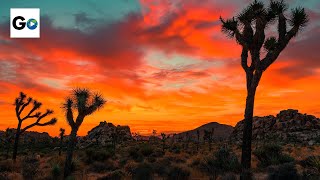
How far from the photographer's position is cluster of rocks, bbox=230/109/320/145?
9156cm

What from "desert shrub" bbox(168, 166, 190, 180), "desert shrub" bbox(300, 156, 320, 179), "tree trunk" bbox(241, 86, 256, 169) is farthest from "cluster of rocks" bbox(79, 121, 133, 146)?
"desert shrub" bbox(300, 156, 320, 179)

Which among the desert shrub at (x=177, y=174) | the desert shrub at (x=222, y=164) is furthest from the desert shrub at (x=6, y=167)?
the desert shrub at (x=222, y=164)

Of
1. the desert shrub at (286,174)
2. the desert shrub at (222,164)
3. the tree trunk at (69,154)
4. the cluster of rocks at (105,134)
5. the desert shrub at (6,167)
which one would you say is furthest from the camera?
the cluster of rocks at (105,134)

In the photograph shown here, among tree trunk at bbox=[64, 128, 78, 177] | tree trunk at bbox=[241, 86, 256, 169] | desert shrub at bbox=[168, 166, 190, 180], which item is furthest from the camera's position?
tree trunk at bbox=[64, 128, 78, 177]

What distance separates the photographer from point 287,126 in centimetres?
10475

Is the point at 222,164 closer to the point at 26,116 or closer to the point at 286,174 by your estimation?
the point at 286,174

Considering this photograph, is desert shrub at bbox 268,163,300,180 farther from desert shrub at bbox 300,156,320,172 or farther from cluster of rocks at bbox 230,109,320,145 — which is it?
cluster of rocks at bbox 230,109,320,145

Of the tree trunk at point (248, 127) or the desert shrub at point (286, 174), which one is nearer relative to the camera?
the desert shrub at point (286, 174)

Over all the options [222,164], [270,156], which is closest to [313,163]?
[270,156]

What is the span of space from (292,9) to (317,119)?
331 ft

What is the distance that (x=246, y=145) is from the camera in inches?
640

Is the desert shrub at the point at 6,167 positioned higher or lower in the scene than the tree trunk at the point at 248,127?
lower

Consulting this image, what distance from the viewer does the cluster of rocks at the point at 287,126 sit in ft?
300

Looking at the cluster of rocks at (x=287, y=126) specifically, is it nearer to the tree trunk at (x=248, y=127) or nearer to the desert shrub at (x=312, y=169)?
the desert shrub at (x=312, y=169)
